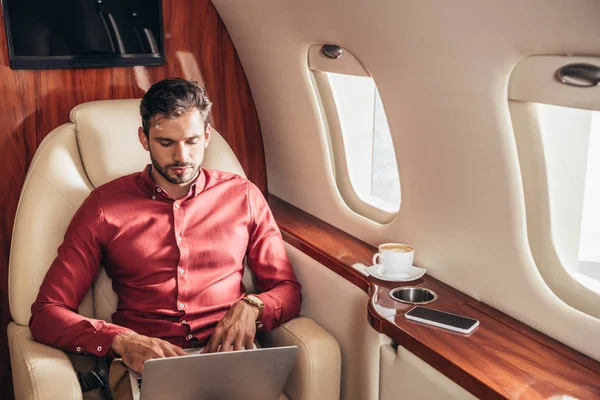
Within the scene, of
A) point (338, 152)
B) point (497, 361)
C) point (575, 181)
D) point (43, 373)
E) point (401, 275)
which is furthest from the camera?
point (338, 152)

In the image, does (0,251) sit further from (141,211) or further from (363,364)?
(363,364)

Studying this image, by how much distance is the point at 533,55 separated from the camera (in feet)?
4.69

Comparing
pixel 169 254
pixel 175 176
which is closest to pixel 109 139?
pixel 175 176

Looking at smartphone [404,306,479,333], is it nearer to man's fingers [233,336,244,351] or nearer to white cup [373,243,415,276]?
white cup [373,243,415,276]

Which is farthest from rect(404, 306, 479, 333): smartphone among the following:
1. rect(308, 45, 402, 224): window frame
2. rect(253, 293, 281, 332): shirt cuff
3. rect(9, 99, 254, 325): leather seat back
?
rect(9, 99, 254, 325): leather seat back

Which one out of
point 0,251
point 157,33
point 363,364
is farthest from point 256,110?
point 363,364

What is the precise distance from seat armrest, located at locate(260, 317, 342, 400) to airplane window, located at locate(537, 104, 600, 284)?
2.27 ft

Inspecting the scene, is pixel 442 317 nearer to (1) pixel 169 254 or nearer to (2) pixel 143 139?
(1) pixel 169 254

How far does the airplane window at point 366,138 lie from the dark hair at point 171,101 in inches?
23.3

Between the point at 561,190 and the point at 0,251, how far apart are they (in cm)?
190

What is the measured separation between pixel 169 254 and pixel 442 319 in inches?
33.3

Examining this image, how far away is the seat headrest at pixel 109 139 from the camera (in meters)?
2.18

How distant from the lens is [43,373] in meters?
1.73

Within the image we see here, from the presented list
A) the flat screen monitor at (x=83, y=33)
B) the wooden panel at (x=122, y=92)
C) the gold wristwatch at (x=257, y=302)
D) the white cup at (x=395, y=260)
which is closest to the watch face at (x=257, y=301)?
the gold wristwatch at (x=257, y=302)
